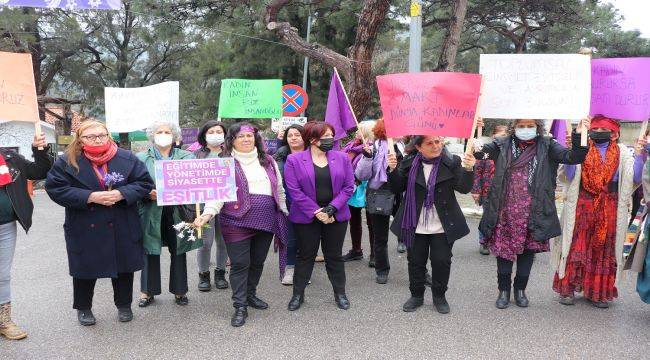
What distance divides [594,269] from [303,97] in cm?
682

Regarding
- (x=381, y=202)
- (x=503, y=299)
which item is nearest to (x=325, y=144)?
(x=381, y=202)

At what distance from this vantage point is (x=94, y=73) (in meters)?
27.8

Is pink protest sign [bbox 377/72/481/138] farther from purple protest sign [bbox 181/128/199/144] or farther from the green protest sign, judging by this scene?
purple protest sign [bbox 181/128/199/144]

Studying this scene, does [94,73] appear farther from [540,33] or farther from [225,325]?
[225,325]

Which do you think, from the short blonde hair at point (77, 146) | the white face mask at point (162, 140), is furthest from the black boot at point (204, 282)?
the short blonde hair at point (77, 146)

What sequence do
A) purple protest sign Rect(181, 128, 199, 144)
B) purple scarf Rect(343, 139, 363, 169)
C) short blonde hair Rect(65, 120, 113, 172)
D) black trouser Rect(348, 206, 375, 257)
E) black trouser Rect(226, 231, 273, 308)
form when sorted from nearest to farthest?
short blonde hair Rect(65, 120, 113, 172), black trouser Rect(226, 231, 273, 308), purple scarf Rect(343, 139, 363, 169), black trouser Rect(348, 206, 375, 257), purple protest sign Rect(181, 128, 199, 144)

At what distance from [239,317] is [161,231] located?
3.74ft

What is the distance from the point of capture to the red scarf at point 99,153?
155 inches

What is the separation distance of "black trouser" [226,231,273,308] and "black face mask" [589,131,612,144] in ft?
9.41

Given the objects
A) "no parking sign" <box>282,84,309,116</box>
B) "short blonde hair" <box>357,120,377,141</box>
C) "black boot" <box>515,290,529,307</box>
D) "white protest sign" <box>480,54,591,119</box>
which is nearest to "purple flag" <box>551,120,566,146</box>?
"white protest sign" <box>480,54,591,119</box>

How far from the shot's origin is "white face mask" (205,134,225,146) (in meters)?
4.85

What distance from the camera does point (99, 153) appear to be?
13.0 feet

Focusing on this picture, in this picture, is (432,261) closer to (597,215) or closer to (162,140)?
(597,215)

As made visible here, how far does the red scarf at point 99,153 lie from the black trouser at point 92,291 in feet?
3.14
